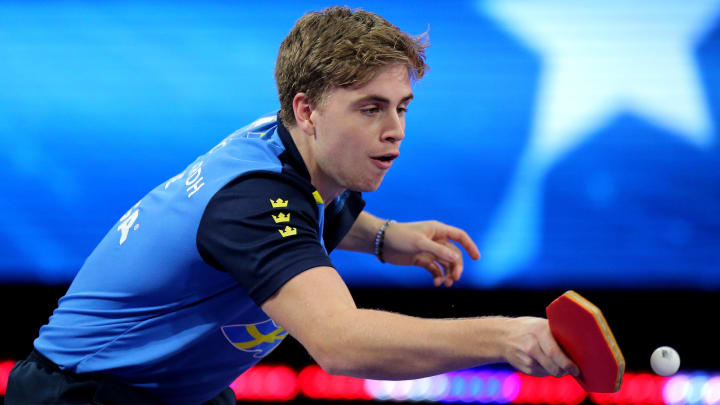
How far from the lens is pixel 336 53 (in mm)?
1682

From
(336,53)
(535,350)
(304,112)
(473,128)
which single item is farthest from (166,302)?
(473,128)

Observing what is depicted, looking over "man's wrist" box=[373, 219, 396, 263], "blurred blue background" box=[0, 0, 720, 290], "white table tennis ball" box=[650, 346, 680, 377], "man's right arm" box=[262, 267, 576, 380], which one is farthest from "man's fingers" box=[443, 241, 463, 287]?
"blurred blue background" box=[0, 0, 720, 290]

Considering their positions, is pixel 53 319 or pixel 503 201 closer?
pixel 53 319

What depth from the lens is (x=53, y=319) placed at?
70.7 inches

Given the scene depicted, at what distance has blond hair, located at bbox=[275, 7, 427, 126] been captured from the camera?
1.67 meters

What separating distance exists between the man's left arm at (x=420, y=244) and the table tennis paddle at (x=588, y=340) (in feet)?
3.31

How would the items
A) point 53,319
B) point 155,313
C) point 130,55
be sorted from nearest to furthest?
1. point 155,313
2. point 53,319
3. point 130,55

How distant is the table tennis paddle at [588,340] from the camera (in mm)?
1090

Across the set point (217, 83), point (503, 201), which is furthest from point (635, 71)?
point (217, 83)

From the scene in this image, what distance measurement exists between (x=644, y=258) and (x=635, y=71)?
2.94ft

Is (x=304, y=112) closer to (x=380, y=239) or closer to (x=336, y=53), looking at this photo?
(x=336, y=53)

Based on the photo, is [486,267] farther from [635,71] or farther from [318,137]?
[318,137]

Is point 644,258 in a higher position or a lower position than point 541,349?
higher

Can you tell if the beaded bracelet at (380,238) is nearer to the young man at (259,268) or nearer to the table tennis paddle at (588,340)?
the young man at (259,268)
